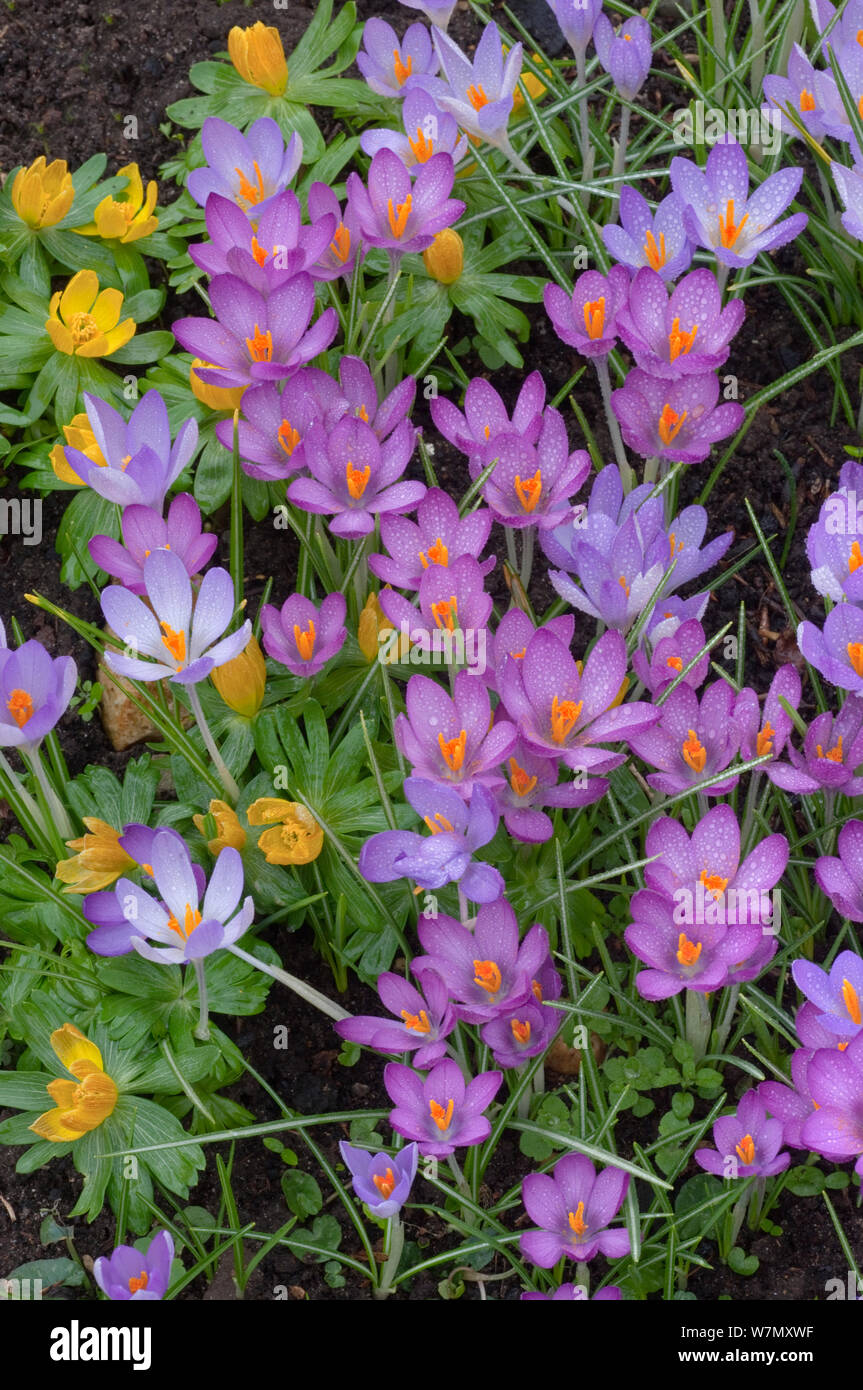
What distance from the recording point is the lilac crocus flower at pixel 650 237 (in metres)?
2.06

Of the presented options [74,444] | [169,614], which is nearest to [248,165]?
[74,444]

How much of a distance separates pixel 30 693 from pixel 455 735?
0.56 meters

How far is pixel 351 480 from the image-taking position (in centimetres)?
190

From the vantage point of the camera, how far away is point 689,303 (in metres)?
1.97

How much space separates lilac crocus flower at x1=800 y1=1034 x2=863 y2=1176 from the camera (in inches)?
60.7

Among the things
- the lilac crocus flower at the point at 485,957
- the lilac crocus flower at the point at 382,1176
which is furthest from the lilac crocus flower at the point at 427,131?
the lilac crocus flower at the point at 382,1176

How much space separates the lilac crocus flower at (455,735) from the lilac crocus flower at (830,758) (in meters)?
0.35

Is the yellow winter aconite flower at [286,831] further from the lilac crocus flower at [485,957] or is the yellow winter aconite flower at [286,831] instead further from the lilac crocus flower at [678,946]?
the lilac crocus flower at [678,946]

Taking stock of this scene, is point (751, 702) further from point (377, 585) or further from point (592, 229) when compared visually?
point (592, 229)

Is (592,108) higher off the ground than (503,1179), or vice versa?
(592,108)

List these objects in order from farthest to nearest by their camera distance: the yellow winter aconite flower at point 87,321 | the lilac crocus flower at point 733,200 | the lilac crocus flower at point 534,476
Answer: the yellow winter aconite flower at point 87,321 → the lilac crocus flower at point 733,200 → the lilac crocus flower at point 534,476

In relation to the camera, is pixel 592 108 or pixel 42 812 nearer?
pixel 42 812
